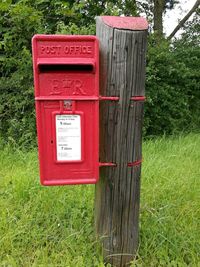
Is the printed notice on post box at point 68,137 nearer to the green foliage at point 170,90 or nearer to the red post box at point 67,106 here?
the red post box at point 67,106

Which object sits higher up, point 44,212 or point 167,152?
point 44,212

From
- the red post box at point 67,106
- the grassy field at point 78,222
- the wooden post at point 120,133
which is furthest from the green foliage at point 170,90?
the red post box at point 67,106

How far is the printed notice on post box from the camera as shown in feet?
6.35

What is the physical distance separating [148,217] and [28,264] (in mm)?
1005

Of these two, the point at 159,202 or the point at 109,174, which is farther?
the point at 159,202

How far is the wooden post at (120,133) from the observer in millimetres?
1932

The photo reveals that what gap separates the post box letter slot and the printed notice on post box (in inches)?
10.5

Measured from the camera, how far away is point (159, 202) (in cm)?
300

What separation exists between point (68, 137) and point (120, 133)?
0.32m

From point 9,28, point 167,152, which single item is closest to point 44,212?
point 167,152

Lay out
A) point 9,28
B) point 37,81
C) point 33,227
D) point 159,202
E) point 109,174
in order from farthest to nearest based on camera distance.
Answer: point 9,28 < point 159,202 < point 33,227 < point 109,174 < point 37,81

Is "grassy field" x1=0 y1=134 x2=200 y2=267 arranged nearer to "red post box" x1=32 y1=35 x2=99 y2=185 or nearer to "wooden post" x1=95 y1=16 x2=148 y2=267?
"wooden post" x1=95 y1=16 x2=148 y2=267

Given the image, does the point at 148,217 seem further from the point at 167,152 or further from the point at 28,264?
the point at 167,152

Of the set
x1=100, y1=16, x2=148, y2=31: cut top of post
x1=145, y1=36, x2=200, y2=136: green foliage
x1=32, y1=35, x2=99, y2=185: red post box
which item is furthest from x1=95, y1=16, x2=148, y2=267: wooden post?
x1=145, y1=36, x2=200, y2=136: green foliage
